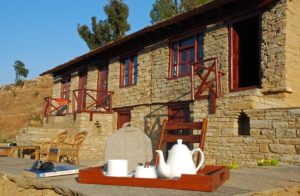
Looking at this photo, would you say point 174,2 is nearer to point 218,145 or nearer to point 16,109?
point 218,145

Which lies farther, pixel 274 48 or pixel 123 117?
pixel 123 117

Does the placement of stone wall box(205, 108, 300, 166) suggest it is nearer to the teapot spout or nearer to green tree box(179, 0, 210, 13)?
the teapot spout

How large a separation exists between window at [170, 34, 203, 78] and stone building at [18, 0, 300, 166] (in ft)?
0.10

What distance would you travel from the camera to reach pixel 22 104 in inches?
1261

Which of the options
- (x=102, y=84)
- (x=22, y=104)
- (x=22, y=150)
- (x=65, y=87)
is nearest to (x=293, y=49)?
(x=22, y=150)

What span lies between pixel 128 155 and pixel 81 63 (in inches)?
494

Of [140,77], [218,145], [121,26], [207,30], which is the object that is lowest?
[218,145]

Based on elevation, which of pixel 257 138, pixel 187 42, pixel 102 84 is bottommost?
pixel 257 138

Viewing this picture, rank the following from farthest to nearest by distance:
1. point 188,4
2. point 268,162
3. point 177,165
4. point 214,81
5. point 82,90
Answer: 1. point 188,4
2. point 82,90
3. point 214,81
4. point 268,162
5. point 177,165

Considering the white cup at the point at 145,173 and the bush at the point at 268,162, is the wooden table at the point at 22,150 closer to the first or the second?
the bush at the point at 268,162

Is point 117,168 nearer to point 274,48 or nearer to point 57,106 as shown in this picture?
point 274,48

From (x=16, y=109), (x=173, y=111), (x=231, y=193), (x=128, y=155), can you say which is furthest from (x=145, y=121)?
(x=16, y=109)

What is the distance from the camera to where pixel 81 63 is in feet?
50.2

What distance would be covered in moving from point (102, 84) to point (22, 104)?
20.6 metres
